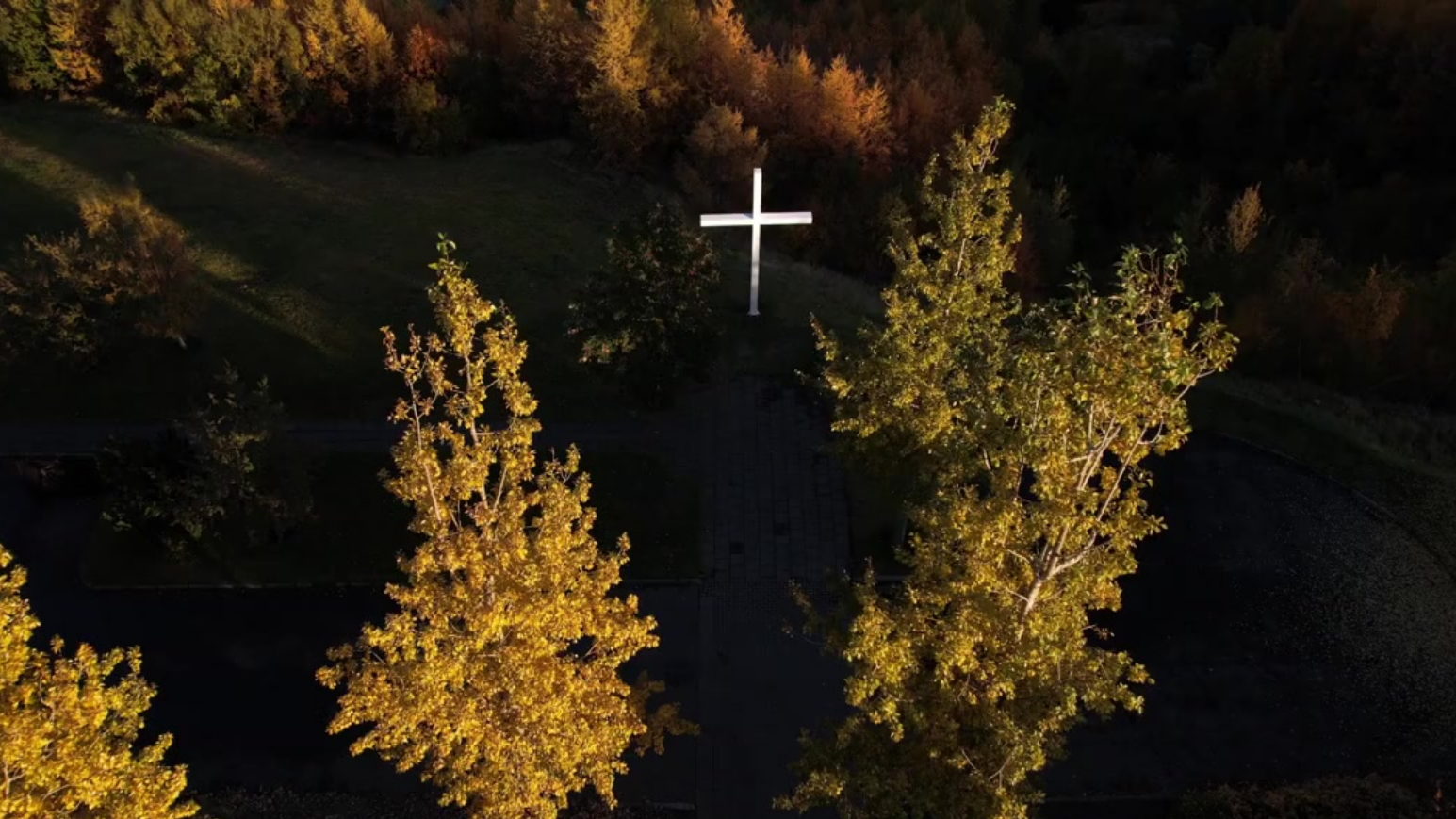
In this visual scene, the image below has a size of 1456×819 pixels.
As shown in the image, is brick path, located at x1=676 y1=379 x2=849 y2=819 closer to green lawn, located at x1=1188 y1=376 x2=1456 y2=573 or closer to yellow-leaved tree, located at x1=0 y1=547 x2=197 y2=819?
yellow-leaved tree, located at x1=0 y1=547 x2=197 y2=819

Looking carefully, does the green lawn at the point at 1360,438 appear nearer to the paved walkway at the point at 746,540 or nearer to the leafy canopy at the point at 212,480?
the paved walkway at the point at 746,540

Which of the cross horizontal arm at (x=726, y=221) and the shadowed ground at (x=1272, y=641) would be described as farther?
the cross horizontal arm at (x=726, y=221)

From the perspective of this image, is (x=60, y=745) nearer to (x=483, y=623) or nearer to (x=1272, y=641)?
(x=483, y=623)

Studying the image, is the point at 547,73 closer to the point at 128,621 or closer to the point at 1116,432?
the point at 128,621

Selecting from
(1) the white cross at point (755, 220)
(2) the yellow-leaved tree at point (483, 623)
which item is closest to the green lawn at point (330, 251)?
(1) the white cross at point (755, 220)

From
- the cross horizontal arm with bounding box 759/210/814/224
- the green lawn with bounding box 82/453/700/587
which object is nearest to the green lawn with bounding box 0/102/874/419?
the green lawn with bounding box 82/453/700/587

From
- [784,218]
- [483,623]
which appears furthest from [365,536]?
[784,218]
